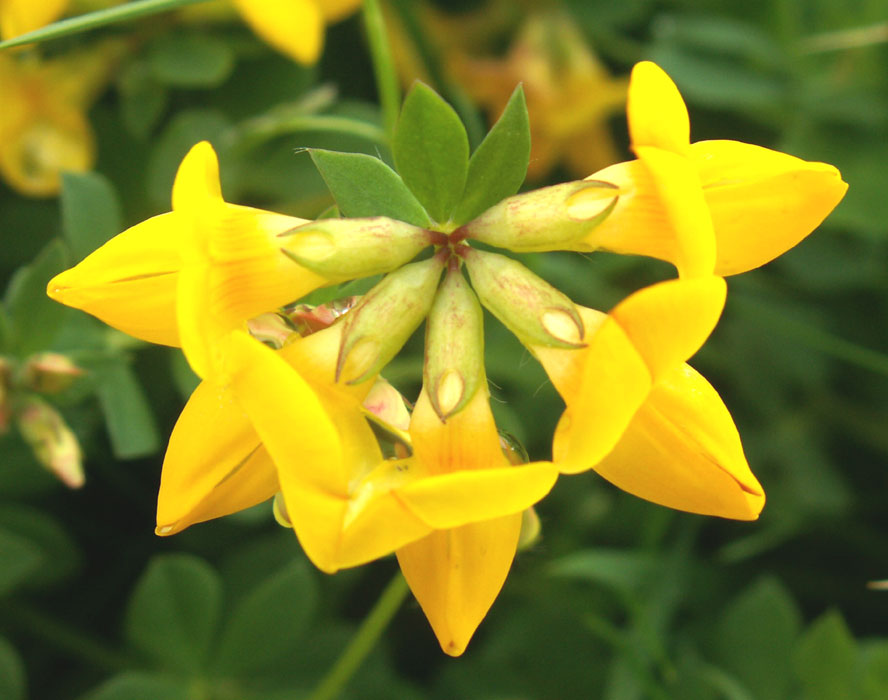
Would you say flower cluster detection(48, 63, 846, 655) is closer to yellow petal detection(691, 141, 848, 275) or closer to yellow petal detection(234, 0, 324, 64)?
yellow petal detection(691, 141, 848, 275)

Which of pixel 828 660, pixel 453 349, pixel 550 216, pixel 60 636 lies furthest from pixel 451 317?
pixel 60 636

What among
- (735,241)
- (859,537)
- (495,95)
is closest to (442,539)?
(735,241)

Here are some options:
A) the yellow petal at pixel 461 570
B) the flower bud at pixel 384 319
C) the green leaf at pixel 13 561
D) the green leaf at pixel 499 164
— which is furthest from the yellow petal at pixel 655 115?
the green leaf at pixel 13 561

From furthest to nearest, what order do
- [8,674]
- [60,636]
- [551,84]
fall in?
[551,84] < [60,636] < [8,674]

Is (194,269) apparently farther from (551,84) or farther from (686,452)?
(551,84)

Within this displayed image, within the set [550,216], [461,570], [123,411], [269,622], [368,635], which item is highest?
[550,216]
